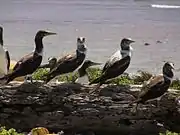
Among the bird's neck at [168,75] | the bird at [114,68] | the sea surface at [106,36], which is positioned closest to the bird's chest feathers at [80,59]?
the bird at [114,68]

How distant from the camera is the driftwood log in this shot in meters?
10.4

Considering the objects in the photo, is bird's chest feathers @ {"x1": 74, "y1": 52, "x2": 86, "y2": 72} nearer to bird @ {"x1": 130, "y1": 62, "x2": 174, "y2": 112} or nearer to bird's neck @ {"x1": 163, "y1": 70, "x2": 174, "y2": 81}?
bird @ {"x1": 130, "y1": 62, "x2": 174, "y2": 112}

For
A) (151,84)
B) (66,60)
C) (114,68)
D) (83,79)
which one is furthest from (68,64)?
(151,84)

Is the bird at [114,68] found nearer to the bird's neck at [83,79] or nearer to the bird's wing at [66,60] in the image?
the bird's wing at [66,60]

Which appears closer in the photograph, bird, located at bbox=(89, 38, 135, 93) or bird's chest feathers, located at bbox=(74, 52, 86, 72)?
bird, located at bbox=(89, 38, 135, 93)

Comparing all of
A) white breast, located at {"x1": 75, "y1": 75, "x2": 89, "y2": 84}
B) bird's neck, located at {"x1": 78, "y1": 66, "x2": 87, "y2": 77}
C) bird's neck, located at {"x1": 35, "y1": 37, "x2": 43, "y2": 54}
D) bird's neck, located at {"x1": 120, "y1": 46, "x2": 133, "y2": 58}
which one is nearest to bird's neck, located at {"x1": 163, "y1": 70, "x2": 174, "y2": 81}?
bird's neck, located at {"x1": 120, "y1": 46, "x2": 133, "y2": 58}

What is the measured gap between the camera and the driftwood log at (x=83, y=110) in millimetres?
10422

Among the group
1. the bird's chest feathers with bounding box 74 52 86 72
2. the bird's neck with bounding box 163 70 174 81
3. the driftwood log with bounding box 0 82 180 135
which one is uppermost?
the bird's chest feathers with bounding box 74 52 86 72

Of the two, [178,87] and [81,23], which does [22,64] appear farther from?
[81,23]

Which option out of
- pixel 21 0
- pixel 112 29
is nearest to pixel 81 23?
pixel 112 29

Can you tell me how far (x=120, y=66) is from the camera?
1069 centimetres

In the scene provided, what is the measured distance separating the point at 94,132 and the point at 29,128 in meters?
1.08

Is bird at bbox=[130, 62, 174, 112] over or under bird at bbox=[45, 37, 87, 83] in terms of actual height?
under

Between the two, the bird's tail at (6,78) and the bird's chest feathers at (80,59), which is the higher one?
the bird's chest feathers at (80,59)
